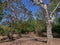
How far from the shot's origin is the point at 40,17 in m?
32.4

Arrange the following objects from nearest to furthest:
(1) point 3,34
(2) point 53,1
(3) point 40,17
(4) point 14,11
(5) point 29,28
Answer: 1. (2) point 53,1
2. (4) point 14,11
3. (1) point 3,34
4. (3) point 40,17
5. (5) point 29,28

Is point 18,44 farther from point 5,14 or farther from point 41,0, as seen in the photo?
point 5,14

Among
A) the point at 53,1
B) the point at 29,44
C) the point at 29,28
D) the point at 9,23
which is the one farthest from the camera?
the point at 29,28

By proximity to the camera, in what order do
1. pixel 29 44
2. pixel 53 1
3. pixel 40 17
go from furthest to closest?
pixel 40 17
pixel 53 1
pixel 29 44

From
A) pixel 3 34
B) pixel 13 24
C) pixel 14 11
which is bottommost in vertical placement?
pixel 3 34

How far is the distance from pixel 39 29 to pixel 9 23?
12.7 m

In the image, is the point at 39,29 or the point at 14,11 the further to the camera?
the point at 39,29

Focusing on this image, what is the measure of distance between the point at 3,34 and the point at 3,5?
11967mm

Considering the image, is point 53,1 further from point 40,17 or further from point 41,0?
point 40,17

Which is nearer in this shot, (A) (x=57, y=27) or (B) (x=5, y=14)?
(B) (x=5, y=14)

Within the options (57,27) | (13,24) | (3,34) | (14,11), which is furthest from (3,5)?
(57,27)

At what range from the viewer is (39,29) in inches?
1283

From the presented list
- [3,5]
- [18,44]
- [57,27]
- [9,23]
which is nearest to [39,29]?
[57,27]

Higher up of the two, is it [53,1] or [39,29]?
[53,1]
